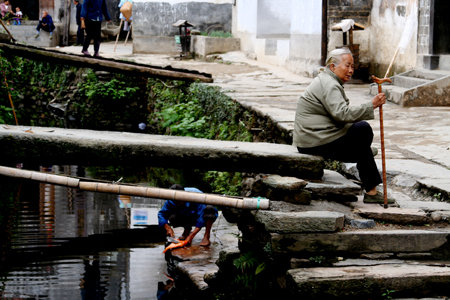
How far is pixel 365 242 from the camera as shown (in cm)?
355

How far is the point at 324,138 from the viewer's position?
13.5 feet

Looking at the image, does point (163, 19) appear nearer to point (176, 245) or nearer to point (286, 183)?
point (176, 245)

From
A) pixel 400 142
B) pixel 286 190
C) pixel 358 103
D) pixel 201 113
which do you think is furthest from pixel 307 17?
pixel 286 190

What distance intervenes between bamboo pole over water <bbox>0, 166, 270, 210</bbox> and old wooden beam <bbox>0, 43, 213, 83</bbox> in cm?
624

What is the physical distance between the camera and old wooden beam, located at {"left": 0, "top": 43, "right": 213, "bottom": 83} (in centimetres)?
1039

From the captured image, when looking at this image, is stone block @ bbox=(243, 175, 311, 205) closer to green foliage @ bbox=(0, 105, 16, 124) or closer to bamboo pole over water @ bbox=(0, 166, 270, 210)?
bamboo pole over water @ bbox=(0, 166, 270, 210)

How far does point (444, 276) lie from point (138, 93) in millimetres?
11381

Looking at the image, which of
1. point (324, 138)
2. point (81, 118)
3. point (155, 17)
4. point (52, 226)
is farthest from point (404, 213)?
point (155, 17)

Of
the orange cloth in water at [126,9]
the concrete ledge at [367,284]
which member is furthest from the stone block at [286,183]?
the orange cloth in water at [126,9]

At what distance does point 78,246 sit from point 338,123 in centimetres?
330

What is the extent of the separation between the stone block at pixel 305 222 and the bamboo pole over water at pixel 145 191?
0.23 m

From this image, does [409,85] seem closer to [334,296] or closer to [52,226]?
[52,226]

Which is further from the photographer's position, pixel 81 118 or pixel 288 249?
pixel 81 118

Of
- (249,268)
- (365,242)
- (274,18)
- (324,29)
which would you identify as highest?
(274,18)
